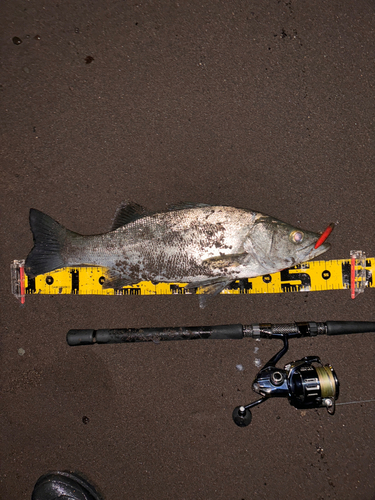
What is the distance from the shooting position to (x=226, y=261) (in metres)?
2.89

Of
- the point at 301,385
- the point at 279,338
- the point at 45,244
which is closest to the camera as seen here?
the point at 301,385

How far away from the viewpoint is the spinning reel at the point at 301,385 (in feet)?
9.26

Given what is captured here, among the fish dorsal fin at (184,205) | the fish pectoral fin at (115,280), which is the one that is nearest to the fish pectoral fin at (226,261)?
the fish dorsal fin at (184,205)

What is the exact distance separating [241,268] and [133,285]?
3.60 ft

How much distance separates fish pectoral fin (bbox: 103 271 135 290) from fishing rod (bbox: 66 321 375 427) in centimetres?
43

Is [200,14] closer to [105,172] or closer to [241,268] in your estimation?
[105,172]

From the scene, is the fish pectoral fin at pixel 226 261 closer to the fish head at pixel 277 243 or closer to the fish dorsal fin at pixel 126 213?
the fish head at pixel 277 243

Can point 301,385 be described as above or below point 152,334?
below

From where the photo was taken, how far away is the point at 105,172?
3.35 metres

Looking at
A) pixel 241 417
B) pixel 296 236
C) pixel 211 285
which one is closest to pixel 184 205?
pixel 211 285

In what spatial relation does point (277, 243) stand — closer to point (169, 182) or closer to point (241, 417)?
point (169, 182)

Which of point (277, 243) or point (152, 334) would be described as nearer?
point (277, 243)

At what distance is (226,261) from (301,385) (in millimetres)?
1251

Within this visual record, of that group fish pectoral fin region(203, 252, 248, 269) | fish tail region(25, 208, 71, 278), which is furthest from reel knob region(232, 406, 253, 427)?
fish tail region(25, 208, 71, 278)
